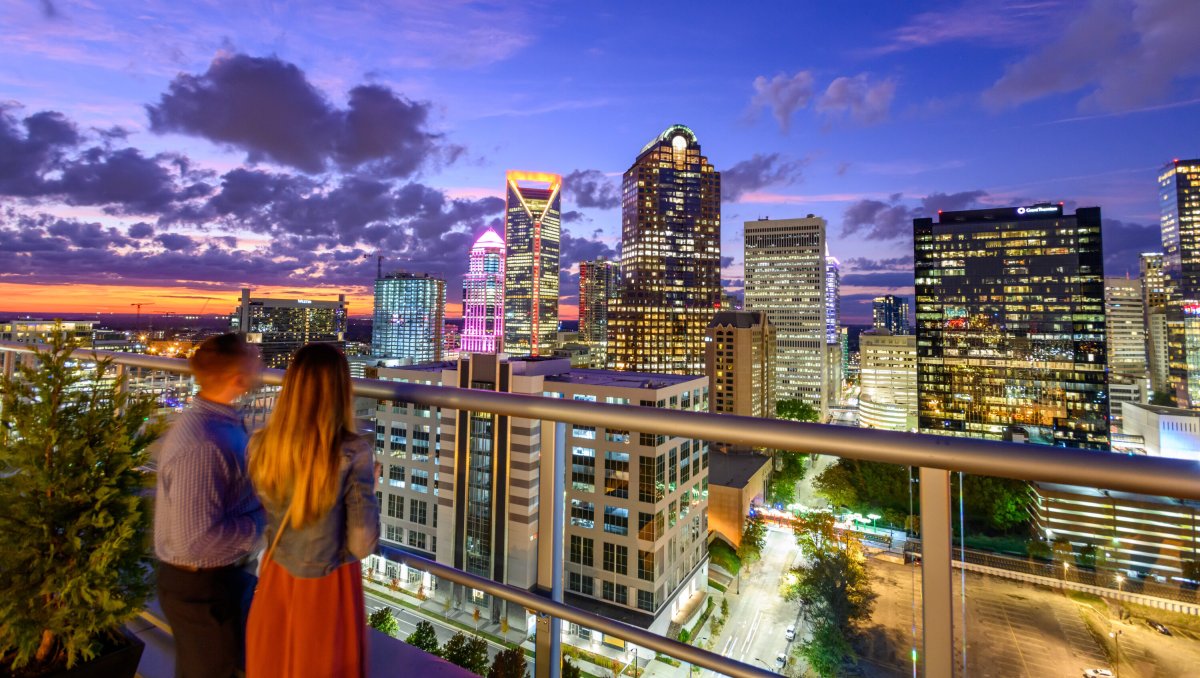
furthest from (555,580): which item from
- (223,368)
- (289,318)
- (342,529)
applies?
(289,318)

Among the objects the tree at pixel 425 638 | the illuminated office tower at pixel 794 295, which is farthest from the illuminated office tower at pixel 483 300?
the tree at pixel 425 638

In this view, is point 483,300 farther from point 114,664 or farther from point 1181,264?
point 1181,264

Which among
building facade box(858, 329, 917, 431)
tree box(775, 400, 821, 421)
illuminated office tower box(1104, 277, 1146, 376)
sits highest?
illuminated office tower box(1104, 277, 1146, 376)

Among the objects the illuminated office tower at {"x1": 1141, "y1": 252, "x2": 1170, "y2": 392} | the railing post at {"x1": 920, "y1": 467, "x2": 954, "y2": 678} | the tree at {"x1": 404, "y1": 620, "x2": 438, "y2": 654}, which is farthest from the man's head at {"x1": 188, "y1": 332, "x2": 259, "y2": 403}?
the illuminated office tower at {"x1": 1141, "y1": 252, "x2": 1170, "y2": 392}

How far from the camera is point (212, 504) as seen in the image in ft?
5.95

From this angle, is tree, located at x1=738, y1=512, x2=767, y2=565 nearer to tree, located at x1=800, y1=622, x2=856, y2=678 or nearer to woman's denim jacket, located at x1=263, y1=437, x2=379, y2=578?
tree, located at x1=800, y1=622, x2=856, y2=678

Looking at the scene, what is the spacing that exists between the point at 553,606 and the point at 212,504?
4.19 ft

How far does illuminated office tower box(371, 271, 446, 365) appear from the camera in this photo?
190 m

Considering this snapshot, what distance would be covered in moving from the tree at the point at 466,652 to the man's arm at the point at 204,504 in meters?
1.69

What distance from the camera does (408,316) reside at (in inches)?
7643

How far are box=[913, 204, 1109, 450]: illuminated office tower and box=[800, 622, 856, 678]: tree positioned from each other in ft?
317

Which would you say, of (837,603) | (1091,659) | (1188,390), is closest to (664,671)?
(837,603)

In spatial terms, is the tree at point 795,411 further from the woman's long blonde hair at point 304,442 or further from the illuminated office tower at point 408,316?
the illuminated office tower at point 408,316

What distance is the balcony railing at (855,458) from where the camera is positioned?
1104mm
